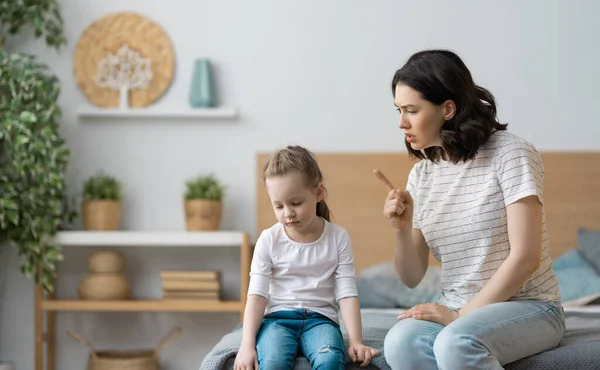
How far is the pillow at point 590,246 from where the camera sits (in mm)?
3416

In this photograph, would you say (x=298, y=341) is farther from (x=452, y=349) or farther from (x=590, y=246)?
(x=590, y=246)

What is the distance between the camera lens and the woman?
1.81 m

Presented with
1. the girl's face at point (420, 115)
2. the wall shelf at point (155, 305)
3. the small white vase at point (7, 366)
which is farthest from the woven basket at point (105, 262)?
the girl's face at point (420, 115)

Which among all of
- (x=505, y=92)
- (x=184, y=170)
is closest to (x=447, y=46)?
(x=505, y=92)

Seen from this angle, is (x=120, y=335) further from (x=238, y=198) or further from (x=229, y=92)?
(x=229, y=92)

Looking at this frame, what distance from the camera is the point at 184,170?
392cm

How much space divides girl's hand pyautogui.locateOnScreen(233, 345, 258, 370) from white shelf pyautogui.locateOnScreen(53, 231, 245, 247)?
1695 mm

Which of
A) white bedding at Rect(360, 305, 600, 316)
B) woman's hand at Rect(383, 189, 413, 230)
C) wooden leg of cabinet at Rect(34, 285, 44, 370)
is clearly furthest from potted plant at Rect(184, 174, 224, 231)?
woman's hand at Rect(383, 189, 413, 230)

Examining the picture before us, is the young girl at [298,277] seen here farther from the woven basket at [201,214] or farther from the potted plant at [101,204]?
the potted plant at [101,204]

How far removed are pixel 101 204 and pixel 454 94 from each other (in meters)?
2.14

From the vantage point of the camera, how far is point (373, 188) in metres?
3.84

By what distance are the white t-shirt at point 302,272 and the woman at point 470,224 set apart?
16cm

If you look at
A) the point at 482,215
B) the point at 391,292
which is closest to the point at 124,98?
the point at 391,292

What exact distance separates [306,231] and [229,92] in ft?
6.46
